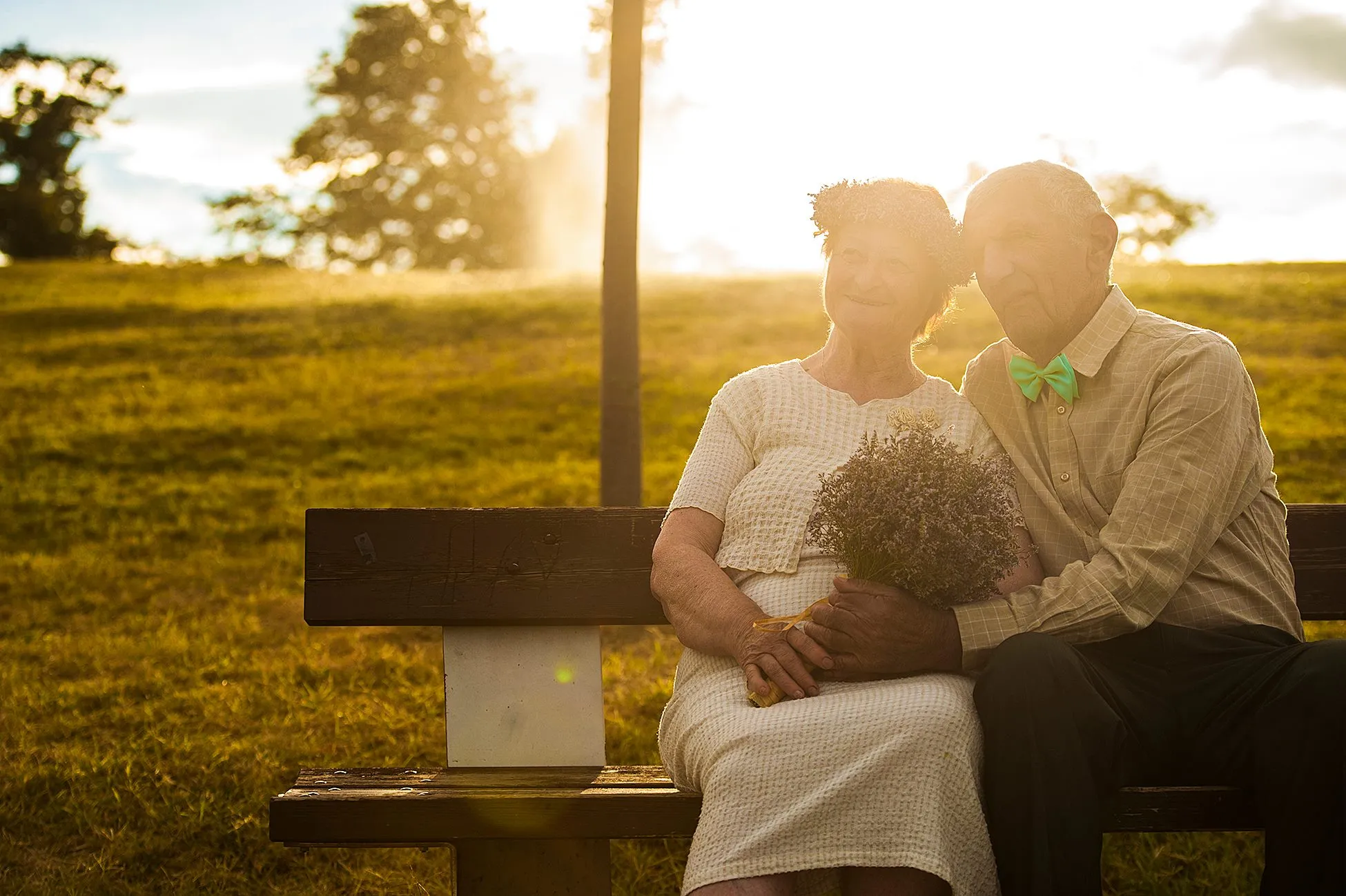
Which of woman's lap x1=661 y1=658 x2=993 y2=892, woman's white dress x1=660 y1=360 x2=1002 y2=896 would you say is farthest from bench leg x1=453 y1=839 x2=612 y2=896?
woman's lap x1=661 y1=658 x2=993 y2=892

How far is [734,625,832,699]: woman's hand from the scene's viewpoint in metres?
2.71

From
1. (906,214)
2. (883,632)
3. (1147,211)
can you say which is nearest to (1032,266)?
(906,214)

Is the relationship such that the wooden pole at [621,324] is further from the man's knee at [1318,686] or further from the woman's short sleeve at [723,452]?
the man's knee at [1318,686]

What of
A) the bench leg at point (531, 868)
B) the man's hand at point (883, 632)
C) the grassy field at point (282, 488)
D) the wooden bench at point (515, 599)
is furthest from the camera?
the grassy field at point (282, 488)

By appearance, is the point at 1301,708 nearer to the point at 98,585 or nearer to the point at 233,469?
the point at 98,585

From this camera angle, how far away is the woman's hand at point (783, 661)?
2708 millimetres

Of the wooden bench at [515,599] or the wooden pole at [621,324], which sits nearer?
the wooden bench at [515,599]

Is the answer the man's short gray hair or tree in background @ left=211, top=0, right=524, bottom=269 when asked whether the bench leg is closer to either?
the man's short gray hair

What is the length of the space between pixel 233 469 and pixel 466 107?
3317 centimetres

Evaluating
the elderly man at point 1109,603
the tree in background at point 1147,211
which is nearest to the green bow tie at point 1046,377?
the elderly man at point 1109,603

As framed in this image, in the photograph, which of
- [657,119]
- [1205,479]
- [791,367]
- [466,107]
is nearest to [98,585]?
[791,367]

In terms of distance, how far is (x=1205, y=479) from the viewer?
2.84 meters

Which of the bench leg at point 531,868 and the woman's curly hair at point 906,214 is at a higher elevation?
the woman's curly hair at point 906,214

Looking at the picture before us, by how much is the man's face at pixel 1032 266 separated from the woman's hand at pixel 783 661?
1090 millimetres
